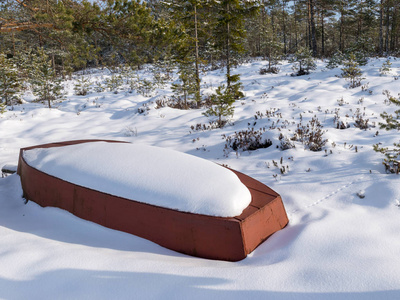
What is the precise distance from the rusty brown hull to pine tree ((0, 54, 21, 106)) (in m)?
10.9

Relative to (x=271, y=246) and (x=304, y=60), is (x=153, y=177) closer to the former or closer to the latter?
(x=271, y=246)

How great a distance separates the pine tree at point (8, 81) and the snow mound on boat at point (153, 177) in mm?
10242

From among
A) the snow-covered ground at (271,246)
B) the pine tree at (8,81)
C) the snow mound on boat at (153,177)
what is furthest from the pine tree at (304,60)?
the snow mound on boat at (153,177)

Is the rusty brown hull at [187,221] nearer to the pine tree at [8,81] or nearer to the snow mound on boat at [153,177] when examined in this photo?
the snow mound on boat at [153,177]

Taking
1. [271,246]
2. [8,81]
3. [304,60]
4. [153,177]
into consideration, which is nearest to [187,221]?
[153,177]

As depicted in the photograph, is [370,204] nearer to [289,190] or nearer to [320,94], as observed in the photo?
[289,190]

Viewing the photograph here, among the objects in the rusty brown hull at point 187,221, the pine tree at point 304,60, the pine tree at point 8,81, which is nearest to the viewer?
the rusty brown hull at point 187,221

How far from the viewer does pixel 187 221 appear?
93.7 inches

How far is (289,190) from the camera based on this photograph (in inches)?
147

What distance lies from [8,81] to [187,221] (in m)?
12.7

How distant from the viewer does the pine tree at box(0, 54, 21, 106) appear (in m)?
11.3

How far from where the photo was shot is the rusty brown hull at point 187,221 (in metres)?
2.32

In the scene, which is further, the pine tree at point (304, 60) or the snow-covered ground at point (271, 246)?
the pine tree at point (304, 60)

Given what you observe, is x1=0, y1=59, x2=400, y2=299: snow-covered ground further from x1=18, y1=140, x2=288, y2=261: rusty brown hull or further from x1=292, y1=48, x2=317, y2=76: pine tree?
x1=292, y1=48, x2=317, y2=76: pine tree
